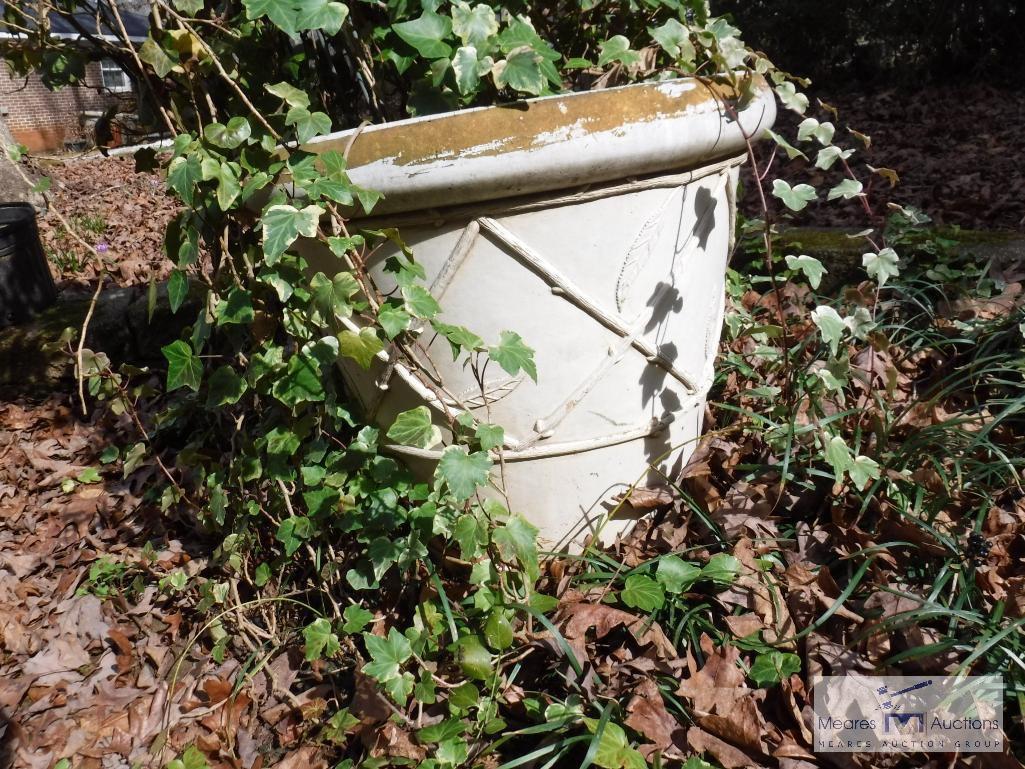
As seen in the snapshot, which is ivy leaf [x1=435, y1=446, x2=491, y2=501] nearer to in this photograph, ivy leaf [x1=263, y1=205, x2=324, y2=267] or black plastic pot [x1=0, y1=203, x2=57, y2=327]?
ivy leaf [x1=263, y1=205, x2=324, y2=267]

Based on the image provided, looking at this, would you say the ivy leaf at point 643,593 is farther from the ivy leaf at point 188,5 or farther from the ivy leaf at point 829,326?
the ivy leaf at point 188,5

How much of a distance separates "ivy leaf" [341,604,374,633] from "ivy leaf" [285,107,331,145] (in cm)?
96

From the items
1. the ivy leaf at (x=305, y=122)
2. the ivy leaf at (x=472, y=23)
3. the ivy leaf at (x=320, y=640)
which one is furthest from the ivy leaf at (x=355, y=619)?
the ivy leaf at (x=472, y=23)

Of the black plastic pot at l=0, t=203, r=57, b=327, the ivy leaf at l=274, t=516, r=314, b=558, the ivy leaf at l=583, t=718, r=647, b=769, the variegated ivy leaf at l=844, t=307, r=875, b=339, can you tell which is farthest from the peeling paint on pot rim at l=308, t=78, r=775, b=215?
the black plastic pot at l=0, t=203, r=57, b=327

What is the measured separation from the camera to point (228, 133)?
1328mm

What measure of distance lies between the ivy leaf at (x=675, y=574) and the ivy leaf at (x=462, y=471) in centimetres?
46

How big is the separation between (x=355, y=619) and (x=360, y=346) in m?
0.62

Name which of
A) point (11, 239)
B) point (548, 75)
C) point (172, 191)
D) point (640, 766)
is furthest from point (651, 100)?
point (11, 239)

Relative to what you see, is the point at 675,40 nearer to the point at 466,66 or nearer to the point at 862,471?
the point at 466,66

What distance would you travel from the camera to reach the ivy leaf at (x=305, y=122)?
4.27ft

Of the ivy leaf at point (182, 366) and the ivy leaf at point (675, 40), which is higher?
the ivy leaf at point (675, 40)

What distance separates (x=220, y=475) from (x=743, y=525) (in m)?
1.23

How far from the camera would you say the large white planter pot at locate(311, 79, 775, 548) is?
4.18 feet

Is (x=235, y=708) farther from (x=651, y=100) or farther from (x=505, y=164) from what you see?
(x=651, y=100)
